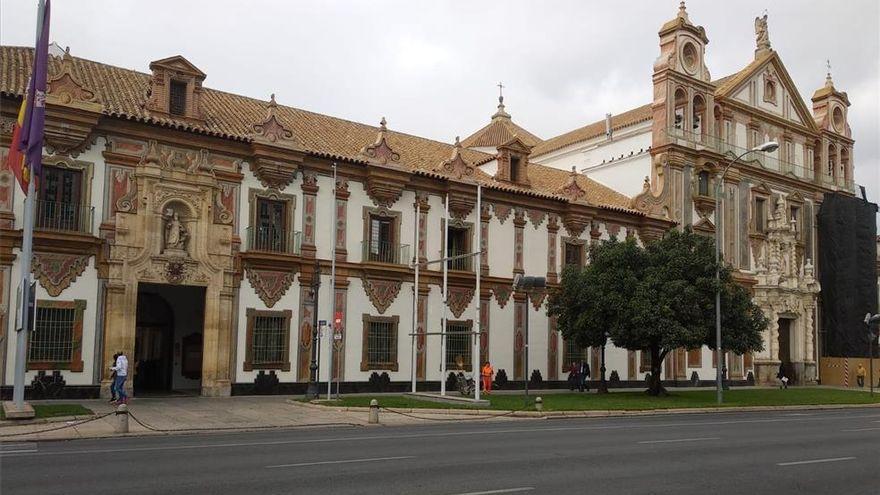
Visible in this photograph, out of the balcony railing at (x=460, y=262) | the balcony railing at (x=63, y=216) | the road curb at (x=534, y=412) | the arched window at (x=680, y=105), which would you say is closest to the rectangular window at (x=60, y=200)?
the balcony railing at (x=63, y=216)

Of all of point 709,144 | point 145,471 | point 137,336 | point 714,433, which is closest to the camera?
point 145,471

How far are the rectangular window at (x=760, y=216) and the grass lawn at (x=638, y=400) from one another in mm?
11131

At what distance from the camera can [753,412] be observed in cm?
2873

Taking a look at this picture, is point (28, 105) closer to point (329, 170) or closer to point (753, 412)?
point (329, 170)

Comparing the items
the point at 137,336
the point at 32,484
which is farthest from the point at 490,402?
the point at 32,484

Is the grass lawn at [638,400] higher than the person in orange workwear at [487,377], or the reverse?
the person in orange workwear at [487,377]

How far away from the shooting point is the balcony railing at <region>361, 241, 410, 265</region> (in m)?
31.9

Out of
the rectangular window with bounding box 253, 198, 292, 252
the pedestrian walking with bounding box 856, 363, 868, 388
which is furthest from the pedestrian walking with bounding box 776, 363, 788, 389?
the rectangular window with bounding box 253, 198, 292, 252

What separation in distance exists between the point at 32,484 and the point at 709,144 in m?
40.5

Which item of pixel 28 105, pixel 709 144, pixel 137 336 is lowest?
pixel 137 336

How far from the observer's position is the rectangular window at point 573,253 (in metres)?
38.0

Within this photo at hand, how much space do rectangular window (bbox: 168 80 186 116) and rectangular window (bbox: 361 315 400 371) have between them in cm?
997

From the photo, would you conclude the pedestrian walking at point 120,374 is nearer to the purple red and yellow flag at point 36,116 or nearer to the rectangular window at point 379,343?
the purple red and yellow flag at point 36,116

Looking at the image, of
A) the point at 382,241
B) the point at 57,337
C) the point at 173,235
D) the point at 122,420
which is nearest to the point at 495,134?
the point at 382,241
